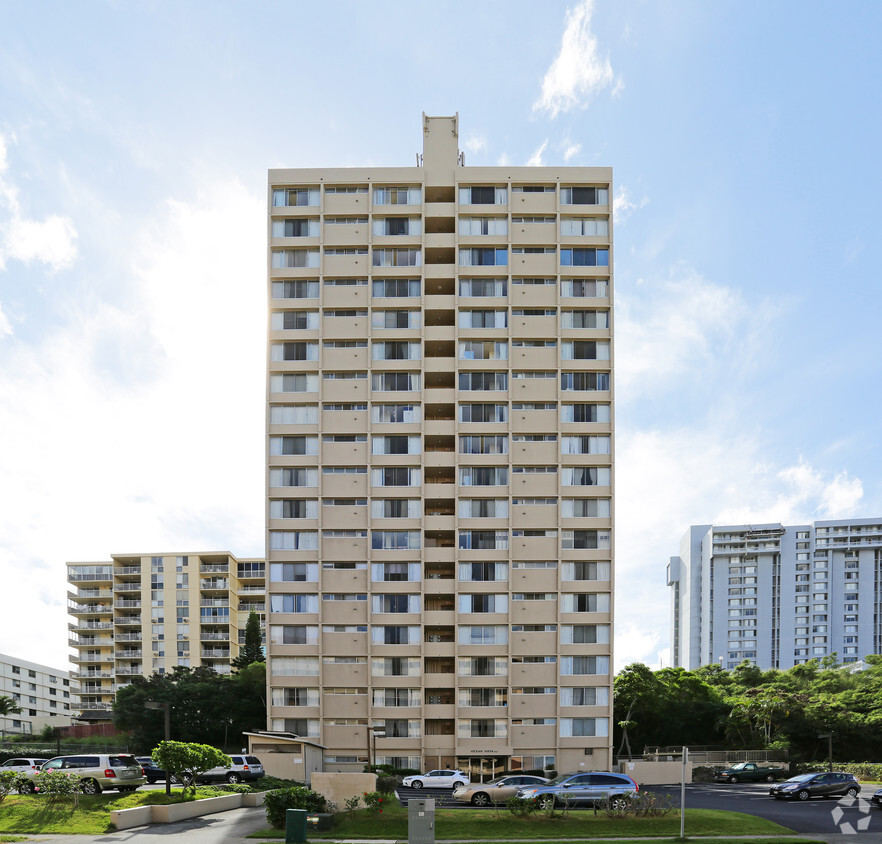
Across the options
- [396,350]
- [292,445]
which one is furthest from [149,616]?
[396,350]

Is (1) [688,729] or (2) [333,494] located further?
(1) [688,729]

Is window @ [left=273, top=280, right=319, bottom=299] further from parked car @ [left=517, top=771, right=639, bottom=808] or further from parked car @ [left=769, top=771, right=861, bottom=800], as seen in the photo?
parked car @ [left=769, top=771, right=861, bottom=800]

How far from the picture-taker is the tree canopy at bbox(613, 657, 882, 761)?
7194 centimetres

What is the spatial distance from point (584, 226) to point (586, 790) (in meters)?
47.3

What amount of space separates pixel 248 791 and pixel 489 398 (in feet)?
117

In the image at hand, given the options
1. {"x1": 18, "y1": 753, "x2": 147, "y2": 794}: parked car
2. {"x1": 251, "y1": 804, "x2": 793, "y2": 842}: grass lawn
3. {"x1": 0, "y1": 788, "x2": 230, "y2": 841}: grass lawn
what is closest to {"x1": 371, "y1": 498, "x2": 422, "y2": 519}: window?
{"x1": 18, "y1": 753, "x2": 147, "y2": 794}: parked car

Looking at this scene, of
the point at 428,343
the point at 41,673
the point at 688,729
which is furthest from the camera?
the point at 41,673

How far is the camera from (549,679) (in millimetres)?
64562

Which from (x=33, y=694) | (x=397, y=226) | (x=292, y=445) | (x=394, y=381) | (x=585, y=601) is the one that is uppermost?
(x=397, y=226)

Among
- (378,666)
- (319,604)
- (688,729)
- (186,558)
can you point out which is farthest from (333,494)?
(186,558)

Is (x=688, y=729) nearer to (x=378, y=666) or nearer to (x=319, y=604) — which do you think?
(x=378, y=666)

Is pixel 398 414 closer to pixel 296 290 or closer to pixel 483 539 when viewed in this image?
pixel 483 539

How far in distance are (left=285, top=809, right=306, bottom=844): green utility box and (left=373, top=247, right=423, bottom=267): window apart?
49.3 metres

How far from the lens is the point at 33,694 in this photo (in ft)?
432
